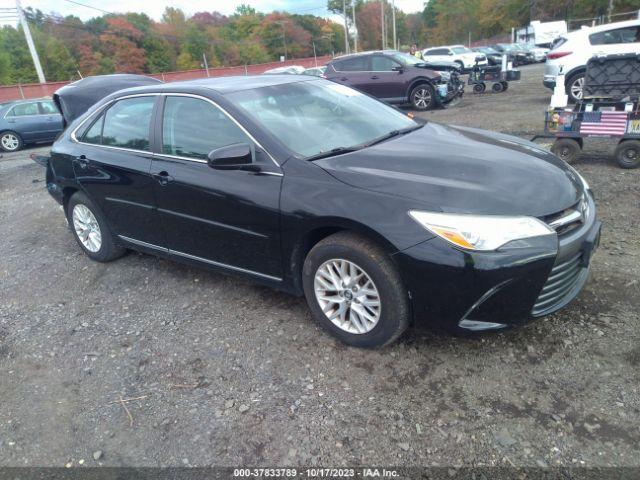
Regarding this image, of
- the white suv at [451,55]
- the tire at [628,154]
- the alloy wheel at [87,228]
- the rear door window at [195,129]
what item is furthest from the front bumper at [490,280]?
the white suv at [451,55]

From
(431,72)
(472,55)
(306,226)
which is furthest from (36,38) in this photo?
(306,226)

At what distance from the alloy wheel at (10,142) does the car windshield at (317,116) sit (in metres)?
13.5

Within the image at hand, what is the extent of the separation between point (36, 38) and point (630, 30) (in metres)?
64.3

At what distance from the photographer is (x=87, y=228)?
4.77m

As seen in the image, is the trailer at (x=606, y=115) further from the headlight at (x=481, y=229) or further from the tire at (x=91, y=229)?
the tire at (x=91, y=229)

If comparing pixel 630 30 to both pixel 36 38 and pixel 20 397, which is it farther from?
pixel 36 38

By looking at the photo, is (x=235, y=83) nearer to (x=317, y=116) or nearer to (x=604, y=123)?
(x=317, y=116)

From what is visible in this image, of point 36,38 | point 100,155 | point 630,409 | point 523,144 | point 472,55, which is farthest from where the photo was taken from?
point 36,38

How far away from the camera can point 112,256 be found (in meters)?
4.71

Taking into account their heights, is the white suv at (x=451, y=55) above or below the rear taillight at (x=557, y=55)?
below

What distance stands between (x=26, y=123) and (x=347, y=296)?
14623 millimetres

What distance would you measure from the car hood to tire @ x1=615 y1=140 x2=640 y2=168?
133 inches

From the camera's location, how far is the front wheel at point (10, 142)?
45.8 feet

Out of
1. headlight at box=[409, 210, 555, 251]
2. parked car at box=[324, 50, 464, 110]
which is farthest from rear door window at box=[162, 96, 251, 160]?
parked car at box=[324, 50, 464, 110]
